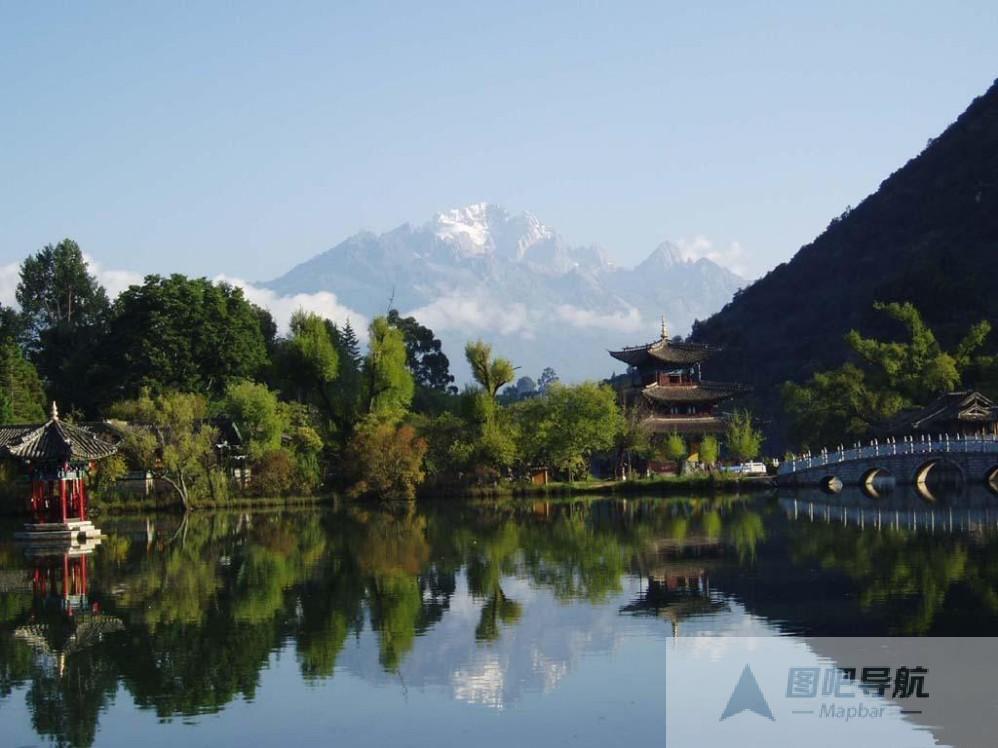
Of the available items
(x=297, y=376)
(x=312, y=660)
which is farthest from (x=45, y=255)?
(x=312, y=660)

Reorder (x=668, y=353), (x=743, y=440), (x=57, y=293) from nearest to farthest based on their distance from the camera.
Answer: (x=743, y=440) → (x=668, y=353) → (x=57, y=293)

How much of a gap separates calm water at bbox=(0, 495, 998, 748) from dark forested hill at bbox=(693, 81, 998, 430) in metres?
51.6

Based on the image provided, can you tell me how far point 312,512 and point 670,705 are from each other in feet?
119

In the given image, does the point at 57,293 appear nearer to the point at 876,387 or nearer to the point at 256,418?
the point at 256,418

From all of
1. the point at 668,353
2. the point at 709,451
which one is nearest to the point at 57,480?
the point at 709,451

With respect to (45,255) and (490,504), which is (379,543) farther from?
(45,255)

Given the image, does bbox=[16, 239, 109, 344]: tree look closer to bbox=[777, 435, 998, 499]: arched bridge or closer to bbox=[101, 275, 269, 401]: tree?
bbox=[101, 275, 269, 401]: tree

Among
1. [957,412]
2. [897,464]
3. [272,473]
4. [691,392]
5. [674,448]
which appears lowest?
[897,464]

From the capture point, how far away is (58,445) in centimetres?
4009

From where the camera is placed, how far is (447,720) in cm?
1577

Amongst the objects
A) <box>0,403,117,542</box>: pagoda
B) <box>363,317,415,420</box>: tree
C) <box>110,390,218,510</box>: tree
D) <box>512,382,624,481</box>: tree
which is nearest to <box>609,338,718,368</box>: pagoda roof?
<box>512,382,624,481</box>: tree

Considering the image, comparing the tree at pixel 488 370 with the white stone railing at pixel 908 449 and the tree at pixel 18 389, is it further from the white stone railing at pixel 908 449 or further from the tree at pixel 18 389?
the tree at pixel 18 389

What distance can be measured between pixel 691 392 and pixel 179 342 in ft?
80.9

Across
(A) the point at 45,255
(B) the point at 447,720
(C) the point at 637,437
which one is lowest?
(B) the point at 447,720
